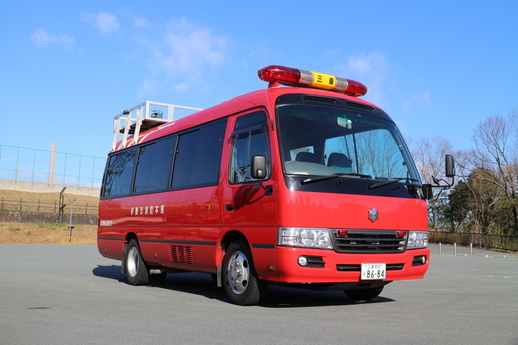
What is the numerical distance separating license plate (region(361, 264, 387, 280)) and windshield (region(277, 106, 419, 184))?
3.98 ft

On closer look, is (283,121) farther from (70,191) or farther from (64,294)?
(70,191)

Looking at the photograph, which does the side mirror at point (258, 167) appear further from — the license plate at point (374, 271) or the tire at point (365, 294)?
the tire at point (365, 294)

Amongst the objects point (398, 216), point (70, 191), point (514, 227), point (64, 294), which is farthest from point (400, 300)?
point (70, 191)

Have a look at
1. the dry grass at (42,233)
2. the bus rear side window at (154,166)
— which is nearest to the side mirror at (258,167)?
the bus rear side window at (154,166)

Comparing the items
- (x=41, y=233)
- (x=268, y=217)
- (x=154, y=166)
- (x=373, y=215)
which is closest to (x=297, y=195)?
(x=268, y=217)

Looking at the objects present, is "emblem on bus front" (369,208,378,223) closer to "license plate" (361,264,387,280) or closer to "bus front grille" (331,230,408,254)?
"bus front grille" (331,230,408,254)

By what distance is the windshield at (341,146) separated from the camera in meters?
7.96

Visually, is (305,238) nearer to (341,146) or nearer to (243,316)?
(243,316)

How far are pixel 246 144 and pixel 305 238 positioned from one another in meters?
1.85

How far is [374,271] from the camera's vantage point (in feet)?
25.6

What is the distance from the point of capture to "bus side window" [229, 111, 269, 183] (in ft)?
27.1

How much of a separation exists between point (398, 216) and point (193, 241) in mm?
3383

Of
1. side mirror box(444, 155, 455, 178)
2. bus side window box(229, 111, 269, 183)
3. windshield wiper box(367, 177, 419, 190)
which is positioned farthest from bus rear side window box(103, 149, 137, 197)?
side mirror box(444, 155, 455, 178)

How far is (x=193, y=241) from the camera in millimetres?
9617
